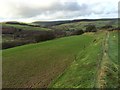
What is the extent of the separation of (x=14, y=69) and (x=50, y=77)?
24.1 ft

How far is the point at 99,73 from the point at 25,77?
7246 mm

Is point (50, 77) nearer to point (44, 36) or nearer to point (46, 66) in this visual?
point (46, 66)

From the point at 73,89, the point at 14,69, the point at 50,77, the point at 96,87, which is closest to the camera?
the point at 96,87

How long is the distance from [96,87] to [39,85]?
19.5 feet

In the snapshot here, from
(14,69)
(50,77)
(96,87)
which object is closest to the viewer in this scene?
(96,87)

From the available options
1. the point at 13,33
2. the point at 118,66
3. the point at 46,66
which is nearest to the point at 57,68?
the point at 46,66

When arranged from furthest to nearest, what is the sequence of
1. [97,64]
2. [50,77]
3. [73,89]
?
[97,64] < [50,77] < [73,89]

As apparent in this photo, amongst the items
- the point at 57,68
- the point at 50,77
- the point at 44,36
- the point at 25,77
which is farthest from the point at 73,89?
the point at 44,36

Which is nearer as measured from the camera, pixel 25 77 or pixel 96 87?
pixel 96 87

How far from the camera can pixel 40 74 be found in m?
26.6

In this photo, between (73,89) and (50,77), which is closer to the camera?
(73,89)

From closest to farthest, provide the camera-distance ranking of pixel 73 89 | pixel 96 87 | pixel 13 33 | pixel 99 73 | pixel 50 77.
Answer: pixel 96 87 < pixel 73 89 < pixel 99 73 < pixel 50 77 < pixel 13 33

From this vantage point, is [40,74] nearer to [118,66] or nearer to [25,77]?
[25,77]

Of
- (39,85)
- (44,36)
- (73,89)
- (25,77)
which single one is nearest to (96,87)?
(73,89)
